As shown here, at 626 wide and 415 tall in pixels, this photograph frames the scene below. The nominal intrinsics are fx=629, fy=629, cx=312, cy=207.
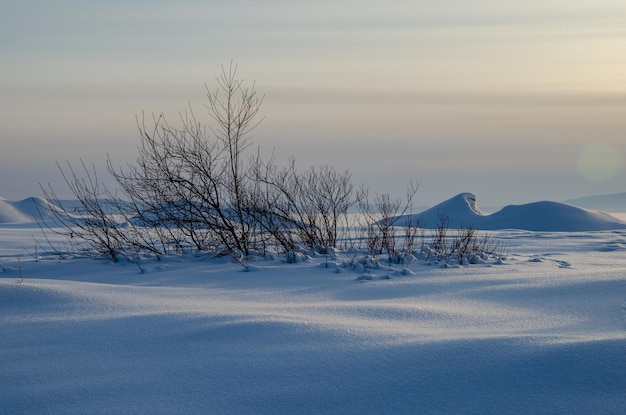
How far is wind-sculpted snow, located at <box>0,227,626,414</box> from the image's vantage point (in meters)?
3.13

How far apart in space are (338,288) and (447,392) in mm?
3847

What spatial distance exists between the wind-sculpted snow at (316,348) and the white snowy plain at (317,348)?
0.01 m

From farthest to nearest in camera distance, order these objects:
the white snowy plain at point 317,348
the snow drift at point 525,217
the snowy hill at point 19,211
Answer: the snowy hill at point 19,211 → the snow drift at point 525,217 → the white snowy plain at point 317,348

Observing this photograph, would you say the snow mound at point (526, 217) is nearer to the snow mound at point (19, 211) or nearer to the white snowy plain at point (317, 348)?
the white snowy plain at point (317, 348)

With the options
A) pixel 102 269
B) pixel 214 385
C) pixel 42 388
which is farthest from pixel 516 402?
pixel 102 269

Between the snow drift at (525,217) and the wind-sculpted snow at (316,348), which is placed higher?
Answer: the snow drift at (525,217)

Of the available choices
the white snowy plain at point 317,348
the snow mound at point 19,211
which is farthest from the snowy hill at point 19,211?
the white snowy plain at point 317,348

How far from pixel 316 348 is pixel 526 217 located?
64.0ft

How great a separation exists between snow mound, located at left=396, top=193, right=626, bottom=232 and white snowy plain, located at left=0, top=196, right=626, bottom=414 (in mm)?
14446

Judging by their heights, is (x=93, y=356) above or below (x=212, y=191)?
below

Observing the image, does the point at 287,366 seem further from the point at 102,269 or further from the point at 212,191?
the point at 212,191

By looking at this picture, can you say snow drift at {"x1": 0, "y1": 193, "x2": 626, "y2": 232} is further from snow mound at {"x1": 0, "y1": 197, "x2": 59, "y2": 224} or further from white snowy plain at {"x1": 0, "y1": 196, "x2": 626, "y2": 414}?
white snowy plain at {"x1": 0, "y1": 196, "x2": 626, "y2": 414}

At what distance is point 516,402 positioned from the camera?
306 centimetres

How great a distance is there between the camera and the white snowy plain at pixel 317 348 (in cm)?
313
